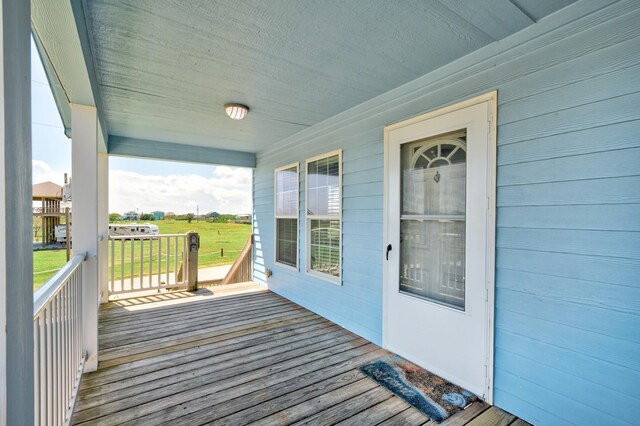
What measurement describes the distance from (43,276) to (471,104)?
9.50ft

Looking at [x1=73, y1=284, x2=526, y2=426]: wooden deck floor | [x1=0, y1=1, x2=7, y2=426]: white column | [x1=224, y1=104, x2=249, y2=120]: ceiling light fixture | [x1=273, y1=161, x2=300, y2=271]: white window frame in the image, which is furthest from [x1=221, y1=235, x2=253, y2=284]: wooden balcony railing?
[x1=0, y1=1, x2=7, y2=426]: white column

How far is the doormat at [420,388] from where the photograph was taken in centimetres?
207

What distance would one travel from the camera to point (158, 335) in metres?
3.25

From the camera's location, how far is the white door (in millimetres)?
2139

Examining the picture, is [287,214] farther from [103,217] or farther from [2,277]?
[2,277]

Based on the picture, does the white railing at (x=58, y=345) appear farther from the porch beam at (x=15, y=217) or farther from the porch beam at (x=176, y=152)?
the porch beam at (x=176, y=152)

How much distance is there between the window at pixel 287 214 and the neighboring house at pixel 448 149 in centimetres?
143

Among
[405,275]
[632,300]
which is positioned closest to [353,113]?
[405,275]

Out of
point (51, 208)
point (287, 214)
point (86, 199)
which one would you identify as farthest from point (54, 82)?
point (287, 214)

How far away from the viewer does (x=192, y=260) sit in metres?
5.05

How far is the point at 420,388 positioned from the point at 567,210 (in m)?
1.63

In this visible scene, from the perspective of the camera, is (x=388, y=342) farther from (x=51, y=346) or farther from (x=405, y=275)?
(x=51, y=346)

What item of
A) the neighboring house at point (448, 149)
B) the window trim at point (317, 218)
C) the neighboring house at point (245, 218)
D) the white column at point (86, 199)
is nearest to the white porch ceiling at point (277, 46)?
the neighboring house at point (448, 149)

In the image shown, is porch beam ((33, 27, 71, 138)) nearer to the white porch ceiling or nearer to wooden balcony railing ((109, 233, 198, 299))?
the white porch ceiling
